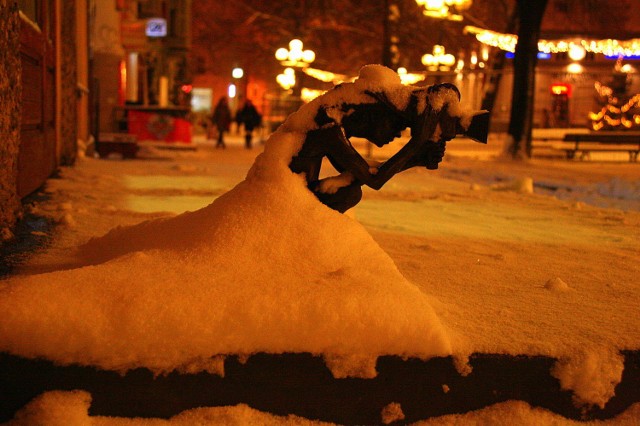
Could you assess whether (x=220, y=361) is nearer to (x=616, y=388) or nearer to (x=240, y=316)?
(x=240, y=316)

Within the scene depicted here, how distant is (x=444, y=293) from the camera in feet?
13.2

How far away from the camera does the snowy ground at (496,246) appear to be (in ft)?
10.5

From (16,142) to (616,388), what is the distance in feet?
14.0

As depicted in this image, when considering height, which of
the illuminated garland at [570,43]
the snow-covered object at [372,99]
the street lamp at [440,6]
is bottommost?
the snow-covered object at [372,99]

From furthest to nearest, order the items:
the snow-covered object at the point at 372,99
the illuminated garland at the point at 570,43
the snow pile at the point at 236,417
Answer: the illuminated garland at the point at 570,43 → the snow-covered object at the point at 372,99 → the snow pile at the point at 236,417

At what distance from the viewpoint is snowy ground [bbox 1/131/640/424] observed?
10.5 feet

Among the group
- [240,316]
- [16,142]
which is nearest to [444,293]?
[240,316]

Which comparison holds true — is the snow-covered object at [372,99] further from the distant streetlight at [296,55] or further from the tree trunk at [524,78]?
the distant streetlight at [296,55]

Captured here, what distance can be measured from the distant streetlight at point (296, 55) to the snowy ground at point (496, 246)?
50.8 ft

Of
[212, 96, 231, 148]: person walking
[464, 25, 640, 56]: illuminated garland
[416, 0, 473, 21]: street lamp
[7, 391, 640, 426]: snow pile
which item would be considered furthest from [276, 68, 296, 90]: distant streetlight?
[7, 391, 640, 426]: snow pile

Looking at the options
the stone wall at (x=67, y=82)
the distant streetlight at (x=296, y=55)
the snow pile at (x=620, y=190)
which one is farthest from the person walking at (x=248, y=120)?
the snow pile at (x=620, y=190)

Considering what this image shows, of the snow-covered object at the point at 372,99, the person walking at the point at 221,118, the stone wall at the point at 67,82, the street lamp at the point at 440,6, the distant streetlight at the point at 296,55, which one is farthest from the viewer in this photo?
the distant streetlight at the point at 296,55

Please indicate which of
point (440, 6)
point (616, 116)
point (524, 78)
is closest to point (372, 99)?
point (524, 78)

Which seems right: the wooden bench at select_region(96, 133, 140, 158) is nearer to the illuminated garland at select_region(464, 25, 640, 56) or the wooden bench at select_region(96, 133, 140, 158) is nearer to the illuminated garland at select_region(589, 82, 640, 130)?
the illuminated garland at select_region(464, 25, 640, 56)
